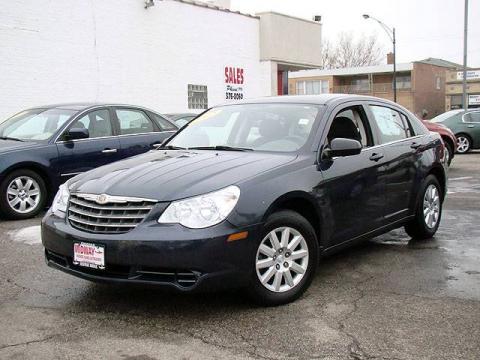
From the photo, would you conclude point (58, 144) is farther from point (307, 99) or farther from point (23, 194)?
point (307, 99)

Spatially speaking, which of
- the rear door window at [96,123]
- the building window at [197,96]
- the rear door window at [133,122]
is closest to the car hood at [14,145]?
the rear door window at [96,123]

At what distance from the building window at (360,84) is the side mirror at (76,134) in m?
52.2

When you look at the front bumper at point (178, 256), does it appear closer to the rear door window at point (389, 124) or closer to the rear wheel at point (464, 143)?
the rear door window at point (389, 124)

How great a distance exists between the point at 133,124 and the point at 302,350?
20.7 feet

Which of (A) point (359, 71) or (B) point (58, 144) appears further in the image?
(A) point (359, 71)

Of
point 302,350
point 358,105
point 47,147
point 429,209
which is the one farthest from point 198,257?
point 47,147

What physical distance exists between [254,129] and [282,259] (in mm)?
1401

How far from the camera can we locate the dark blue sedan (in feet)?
25.5

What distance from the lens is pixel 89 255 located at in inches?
157

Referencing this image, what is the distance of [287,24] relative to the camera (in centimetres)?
2088

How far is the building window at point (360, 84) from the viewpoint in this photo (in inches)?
2279

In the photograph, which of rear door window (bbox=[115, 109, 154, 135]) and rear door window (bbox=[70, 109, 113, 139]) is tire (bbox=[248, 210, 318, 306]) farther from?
rear door window (bbox=[115, 109, 154, 135])

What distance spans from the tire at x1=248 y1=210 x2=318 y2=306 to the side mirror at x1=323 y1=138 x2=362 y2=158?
670mm

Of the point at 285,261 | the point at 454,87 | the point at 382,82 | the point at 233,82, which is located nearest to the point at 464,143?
the point at 233,82
